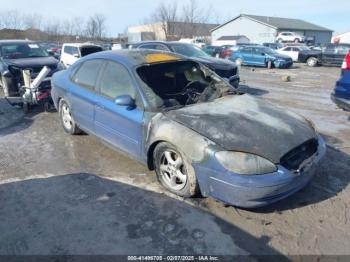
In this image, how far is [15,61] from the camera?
9289mm

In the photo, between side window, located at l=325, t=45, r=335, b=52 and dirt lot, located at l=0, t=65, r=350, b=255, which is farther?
side window, located at l=325, t=45, r=335, b=52

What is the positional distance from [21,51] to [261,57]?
16117mm

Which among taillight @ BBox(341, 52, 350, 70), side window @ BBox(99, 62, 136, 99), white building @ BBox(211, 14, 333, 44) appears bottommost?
side window @ BBox(99, 62, 136, 99)

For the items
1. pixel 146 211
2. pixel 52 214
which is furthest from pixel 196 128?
pixel 52 214

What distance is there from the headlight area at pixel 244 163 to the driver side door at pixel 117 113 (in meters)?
1.25

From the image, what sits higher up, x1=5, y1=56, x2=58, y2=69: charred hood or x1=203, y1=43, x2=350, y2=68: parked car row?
x1=5, y1=56, x2=58, y2=69: charred hood

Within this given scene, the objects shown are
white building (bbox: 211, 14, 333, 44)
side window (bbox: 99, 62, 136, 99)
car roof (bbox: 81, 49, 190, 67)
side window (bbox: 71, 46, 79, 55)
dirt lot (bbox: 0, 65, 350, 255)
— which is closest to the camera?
dirt lot (bbox: 0, 65, 350, 255)

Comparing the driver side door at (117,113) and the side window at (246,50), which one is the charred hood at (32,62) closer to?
the driver side door at (117,113)

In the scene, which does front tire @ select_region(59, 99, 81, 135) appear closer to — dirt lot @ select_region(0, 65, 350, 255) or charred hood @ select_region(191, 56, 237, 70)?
dirt lot @ select_region(0, 65, 350, 255)

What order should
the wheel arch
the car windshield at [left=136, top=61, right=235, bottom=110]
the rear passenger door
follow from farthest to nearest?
1. the rear passenger door
2. the car windshield at [left=136, top=61, right=235, bottom=110]
3. the wheel arch

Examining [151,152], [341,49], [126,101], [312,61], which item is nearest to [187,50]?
[126,101]

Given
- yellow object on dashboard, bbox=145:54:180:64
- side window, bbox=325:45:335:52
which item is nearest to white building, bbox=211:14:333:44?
side window, bbox=325:45:335:52

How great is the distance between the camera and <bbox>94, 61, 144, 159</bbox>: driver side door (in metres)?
4.15

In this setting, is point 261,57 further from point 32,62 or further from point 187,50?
point 32,62
